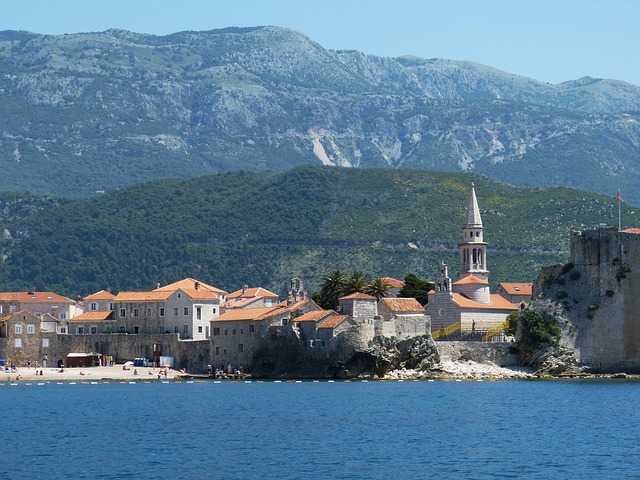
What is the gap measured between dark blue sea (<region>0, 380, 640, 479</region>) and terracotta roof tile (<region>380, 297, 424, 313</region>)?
6.51 m

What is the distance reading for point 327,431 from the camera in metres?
64.4

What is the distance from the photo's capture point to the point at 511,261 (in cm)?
16088

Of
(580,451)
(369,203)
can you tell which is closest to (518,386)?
(580,451)

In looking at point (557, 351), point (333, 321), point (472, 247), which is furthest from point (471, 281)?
point (333, 321)

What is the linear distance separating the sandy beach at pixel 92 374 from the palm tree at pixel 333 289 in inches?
453

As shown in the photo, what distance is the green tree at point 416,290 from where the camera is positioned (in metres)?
110

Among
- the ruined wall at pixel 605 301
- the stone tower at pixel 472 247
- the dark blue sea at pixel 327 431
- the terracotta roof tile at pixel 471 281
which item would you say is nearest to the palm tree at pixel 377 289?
the terracotta roof tile at pixel 471 281

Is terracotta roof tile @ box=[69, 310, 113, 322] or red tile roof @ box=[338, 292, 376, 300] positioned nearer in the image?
red tile roof @ box=[338, 292, 376, 300]

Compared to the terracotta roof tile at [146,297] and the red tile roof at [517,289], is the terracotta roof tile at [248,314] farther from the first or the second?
the red tile roof at [517,289]

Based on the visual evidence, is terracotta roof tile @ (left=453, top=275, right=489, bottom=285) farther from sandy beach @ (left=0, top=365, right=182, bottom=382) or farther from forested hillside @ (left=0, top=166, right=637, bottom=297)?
forested hillside @ (left=0, top=166, right=637, bottom=297)

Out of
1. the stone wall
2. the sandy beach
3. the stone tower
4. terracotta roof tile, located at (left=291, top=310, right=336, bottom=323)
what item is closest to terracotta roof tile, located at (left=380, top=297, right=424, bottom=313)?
the stone wall

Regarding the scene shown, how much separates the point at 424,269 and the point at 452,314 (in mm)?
63260

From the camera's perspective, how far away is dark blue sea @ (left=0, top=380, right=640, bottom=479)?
174ft

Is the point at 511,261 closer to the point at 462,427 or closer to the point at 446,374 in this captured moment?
the point at 446,374
